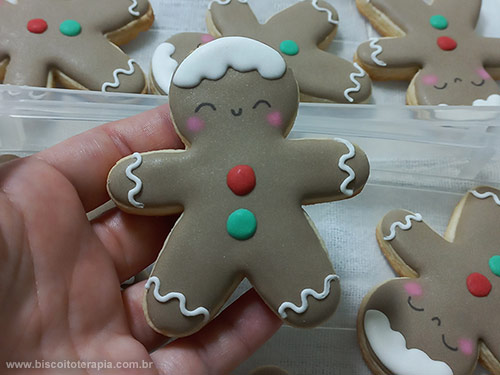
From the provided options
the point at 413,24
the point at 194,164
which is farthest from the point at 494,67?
the point at 194,164

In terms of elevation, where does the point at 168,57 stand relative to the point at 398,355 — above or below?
above

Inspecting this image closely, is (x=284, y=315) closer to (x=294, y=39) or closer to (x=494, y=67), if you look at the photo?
(x=294, y=39)

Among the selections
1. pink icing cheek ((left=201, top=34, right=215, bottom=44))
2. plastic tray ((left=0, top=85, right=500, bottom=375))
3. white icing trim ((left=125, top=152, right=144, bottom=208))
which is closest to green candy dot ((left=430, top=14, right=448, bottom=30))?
plastic tray ((left=0, top=85, right=500, bottom=375))

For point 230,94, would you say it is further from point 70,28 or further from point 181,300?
point 70,28

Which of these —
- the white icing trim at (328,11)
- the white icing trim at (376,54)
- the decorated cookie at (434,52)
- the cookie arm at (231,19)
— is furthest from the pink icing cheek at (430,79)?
the cookie arm at (231,19)

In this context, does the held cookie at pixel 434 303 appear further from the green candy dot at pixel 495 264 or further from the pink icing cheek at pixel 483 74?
the pink icing cheek at pixel 483 74

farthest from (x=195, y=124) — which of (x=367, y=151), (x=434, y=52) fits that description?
(x=434, y=52)
